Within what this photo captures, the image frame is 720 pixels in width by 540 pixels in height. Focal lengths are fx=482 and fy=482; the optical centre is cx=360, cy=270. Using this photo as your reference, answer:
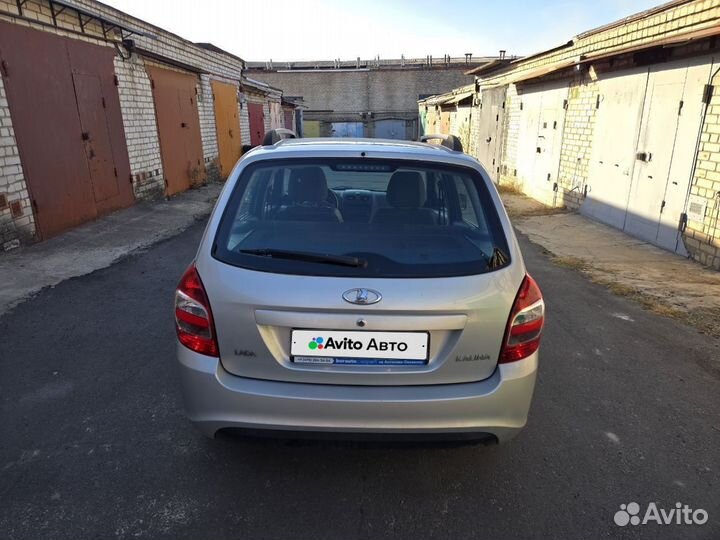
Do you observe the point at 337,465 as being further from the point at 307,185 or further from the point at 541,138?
the point at 541,138

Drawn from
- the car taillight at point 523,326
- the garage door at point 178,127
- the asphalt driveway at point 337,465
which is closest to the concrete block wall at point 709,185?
the asphalt driveway at point 337,465

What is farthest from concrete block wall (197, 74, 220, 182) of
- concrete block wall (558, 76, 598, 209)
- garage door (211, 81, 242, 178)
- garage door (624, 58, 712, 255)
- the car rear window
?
the car rear window

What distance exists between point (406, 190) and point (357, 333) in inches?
38.9

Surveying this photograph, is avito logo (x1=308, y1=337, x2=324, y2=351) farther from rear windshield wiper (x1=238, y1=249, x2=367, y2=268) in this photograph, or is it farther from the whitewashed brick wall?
the whitewashed brick wall

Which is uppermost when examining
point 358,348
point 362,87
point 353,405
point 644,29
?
point 362,87

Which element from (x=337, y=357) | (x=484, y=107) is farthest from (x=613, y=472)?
(x=484, y=107)

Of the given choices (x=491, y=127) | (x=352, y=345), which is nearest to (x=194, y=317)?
(x=352, y=345)

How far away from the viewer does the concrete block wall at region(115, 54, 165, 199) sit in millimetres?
9781

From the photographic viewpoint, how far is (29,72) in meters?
6.78

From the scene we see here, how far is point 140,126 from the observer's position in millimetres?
10367

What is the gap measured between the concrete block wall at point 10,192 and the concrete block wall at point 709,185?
902cm

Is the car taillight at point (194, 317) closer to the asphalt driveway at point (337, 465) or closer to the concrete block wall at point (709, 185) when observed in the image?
the asphalt driveway at point (337, 465)

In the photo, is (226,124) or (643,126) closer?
(643,126)

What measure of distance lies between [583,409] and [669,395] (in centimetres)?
70
